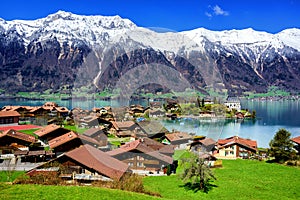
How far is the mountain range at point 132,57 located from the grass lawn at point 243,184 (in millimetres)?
3515

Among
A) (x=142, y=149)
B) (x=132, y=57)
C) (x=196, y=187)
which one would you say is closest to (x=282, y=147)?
→ (x=196, y=187)

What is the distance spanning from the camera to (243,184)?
10.6 m

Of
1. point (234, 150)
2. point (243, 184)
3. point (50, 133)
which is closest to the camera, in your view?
point (243, 184)

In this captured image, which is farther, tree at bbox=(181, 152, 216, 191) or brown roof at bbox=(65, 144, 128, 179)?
tree at bbox=(181, 152, 216, 191)

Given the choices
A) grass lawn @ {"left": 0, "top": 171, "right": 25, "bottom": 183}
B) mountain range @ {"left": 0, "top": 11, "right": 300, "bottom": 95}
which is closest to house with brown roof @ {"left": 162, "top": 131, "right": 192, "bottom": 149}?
mountain range @ {"left": 0, "top": 11, "right": 300, "bottom": 95}

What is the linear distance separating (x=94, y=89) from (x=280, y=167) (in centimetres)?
1260

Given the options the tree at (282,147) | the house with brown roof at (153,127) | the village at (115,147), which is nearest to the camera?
the house with brown roof at (153,127)

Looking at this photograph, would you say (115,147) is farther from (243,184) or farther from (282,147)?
(282,147)

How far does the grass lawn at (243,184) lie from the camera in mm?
9133

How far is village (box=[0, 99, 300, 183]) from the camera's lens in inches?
157

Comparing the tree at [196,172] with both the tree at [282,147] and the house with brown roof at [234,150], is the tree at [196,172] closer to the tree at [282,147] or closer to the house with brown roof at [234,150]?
the tree at [282,147]

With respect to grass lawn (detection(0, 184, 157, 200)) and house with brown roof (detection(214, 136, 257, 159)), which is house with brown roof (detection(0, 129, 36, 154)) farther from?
house with brown roof (detection(214, 136, 257, 159))

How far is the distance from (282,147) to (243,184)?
609 cm

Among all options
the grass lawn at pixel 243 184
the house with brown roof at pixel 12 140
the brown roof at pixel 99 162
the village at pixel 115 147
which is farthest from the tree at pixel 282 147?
the house with brown roof at pixel 12 140
